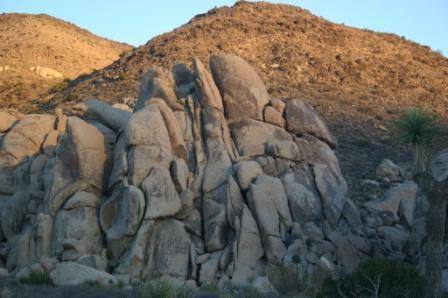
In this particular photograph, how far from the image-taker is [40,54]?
7494cm

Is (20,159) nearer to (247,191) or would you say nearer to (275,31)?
(247,191)

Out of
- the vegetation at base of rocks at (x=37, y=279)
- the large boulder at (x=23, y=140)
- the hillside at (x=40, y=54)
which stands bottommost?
the vegetation at base of rocks at (x=37, y=279)

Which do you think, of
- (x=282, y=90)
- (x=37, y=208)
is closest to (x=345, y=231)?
(x=37, y=208)

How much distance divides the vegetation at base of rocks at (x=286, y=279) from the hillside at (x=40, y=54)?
34.2 meters

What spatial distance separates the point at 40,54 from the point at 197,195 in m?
52.1

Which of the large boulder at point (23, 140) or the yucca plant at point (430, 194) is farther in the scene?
the large boulder at point (23, 140)

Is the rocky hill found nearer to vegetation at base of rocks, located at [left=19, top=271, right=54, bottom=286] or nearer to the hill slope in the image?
the hill slope

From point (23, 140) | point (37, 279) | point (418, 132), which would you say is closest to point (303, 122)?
point (418, 132)

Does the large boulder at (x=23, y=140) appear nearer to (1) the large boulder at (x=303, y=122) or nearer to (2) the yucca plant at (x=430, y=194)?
(1) the large boulder at (x=303, y=122)

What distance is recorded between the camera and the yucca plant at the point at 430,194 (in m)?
21.0

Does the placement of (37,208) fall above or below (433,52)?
below

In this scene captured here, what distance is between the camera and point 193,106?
31.1 m

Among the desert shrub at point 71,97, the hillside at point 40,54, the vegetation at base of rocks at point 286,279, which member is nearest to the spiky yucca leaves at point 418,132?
the vegetation at base of rocks at point 286,279

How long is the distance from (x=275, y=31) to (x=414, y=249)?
1409 inches
